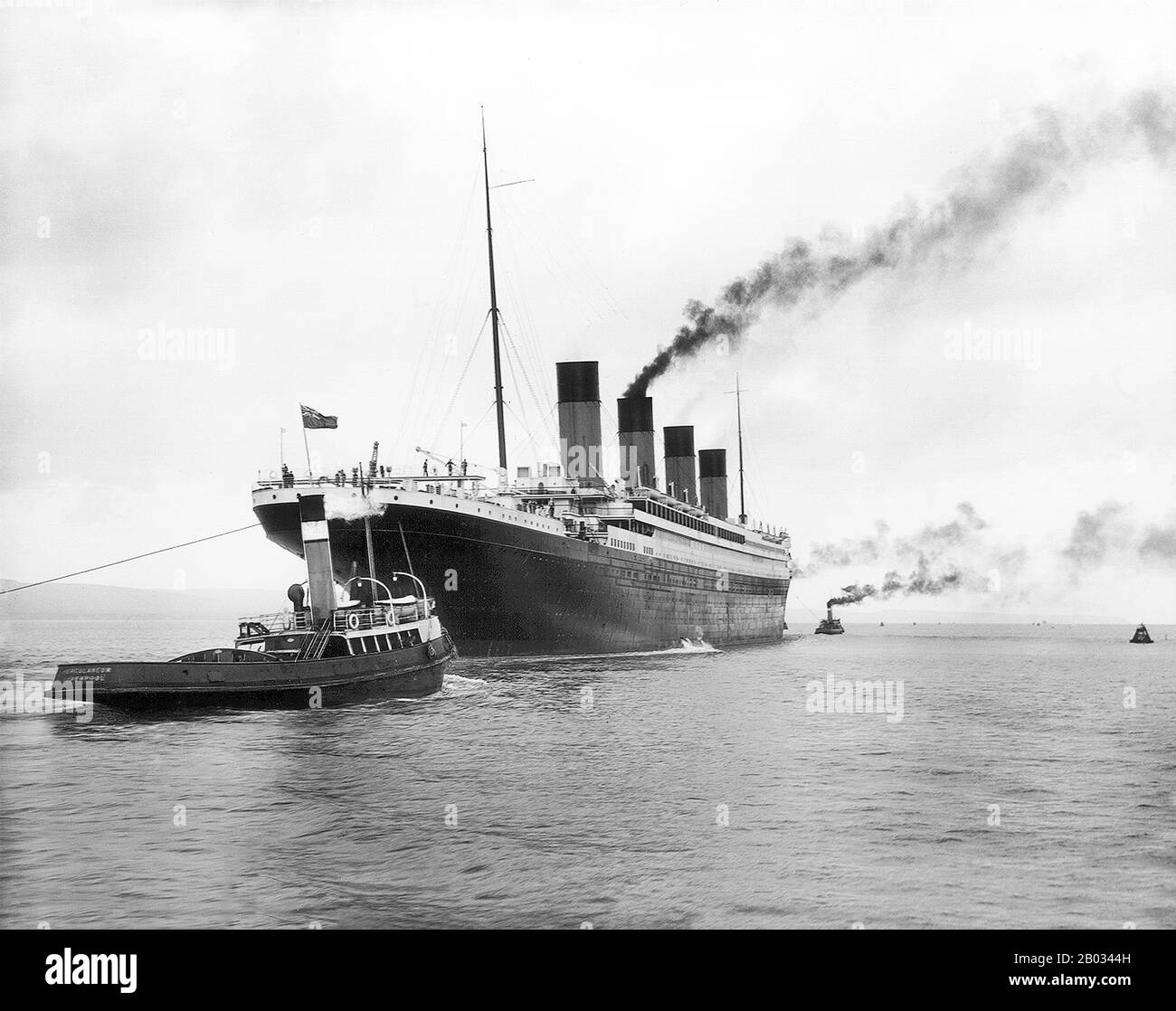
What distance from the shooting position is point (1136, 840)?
1862 centimetres

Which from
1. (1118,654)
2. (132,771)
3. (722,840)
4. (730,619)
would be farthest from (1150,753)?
(1118,654)

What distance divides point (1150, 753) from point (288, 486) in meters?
35.4

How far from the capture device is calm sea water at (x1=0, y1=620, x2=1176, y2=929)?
14.9m

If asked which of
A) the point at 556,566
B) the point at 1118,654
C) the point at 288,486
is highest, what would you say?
the point at 288,486

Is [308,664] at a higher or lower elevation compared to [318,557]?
lower

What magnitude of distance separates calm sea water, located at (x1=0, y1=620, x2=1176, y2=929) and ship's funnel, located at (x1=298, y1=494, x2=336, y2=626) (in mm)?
3800

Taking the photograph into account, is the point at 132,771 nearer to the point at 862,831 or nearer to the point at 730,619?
the point at 862,831

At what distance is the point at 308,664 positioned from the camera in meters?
32.7

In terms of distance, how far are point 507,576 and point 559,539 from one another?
4.05m
